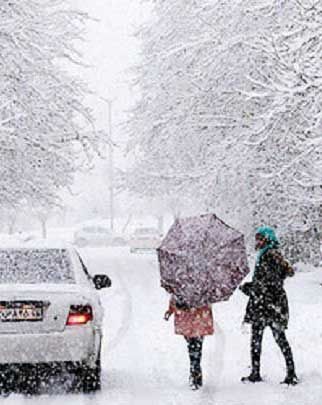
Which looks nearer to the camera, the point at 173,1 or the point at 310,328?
the point at 310,328

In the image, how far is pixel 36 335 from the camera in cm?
834

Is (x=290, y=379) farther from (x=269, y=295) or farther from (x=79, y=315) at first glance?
(x=79, y=315)

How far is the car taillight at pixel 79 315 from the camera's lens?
8.46 meters

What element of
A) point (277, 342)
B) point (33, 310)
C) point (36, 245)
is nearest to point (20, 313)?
point (33, 310)

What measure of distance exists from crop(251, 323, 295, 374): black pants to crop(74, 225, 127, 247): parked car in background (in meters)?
49.6

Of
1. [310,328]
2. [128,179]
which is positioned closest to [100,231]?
[128,179]

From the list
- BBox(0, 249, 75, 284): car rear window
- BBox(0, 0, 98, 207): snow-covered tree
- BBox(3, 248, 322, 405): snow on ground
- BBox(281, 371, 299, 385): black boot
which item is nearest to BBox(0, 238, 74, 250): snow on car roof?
BBox(0, 249, 75, 284): car rear window

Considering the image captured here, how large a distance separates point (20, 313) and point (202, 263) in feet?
6.38

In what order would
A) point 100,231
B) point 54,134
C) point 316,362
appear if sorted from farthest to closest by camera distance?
point 100,231
point 54,134
point 316,362

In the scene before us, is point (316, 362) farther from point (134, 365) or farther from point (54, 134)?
point (54, 134)

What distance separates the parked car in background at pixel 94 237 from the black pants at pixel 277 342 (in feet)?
163

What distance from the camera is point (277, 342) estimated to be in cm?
948

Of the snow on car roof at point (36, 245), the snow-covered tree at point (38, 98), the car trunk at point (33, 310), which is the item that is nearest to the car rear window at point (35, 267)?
the snow on car roof at point (36, 245)

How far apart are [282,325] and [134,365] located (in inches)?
89.3
